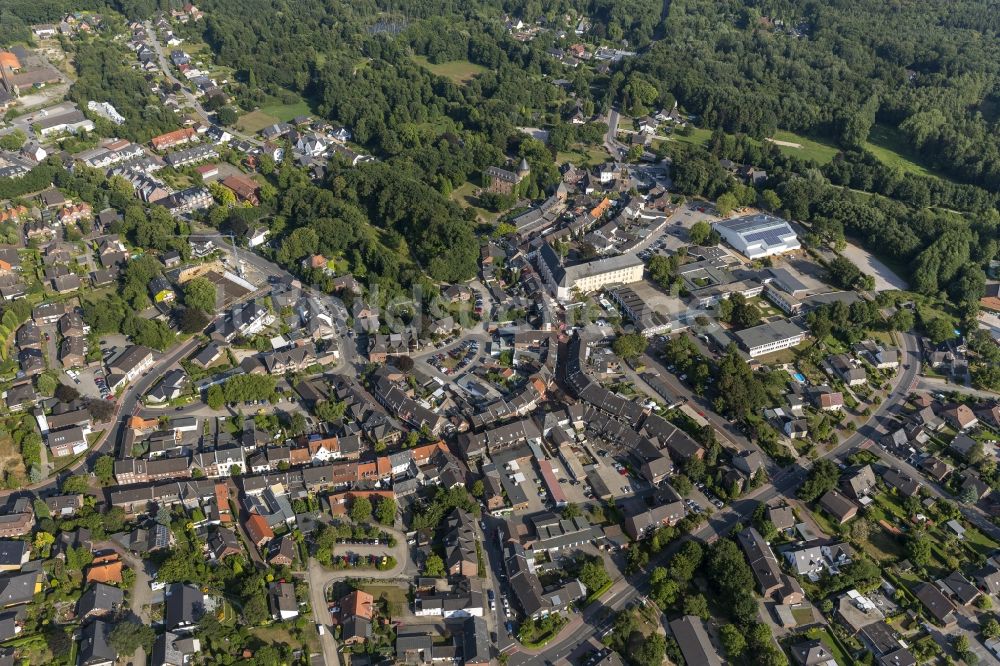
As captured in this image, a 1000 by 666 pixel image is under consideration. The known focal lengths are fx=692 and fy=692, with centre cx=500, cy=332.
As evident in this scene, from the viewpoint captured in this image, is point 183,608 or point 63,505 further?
point 63,505

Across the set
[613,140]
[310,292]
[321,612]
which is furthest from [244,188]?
[321,612]

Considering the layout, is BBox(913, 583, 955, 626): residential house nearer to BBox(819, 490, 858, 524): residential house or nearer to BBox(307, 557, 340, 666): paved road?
BBox(819, 490, 858, 524): residential house

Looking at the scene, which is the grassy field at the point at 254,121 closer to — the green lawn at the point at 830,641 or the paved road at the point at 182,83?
the paved road at the point at 182,83

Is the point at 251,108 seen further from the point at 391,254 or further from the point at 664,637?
the point at 664,637

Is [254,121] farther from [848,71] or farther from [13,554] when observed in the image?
[848,71]

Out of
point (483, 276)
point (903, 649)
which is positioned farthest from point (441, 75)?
point (903, 649)
